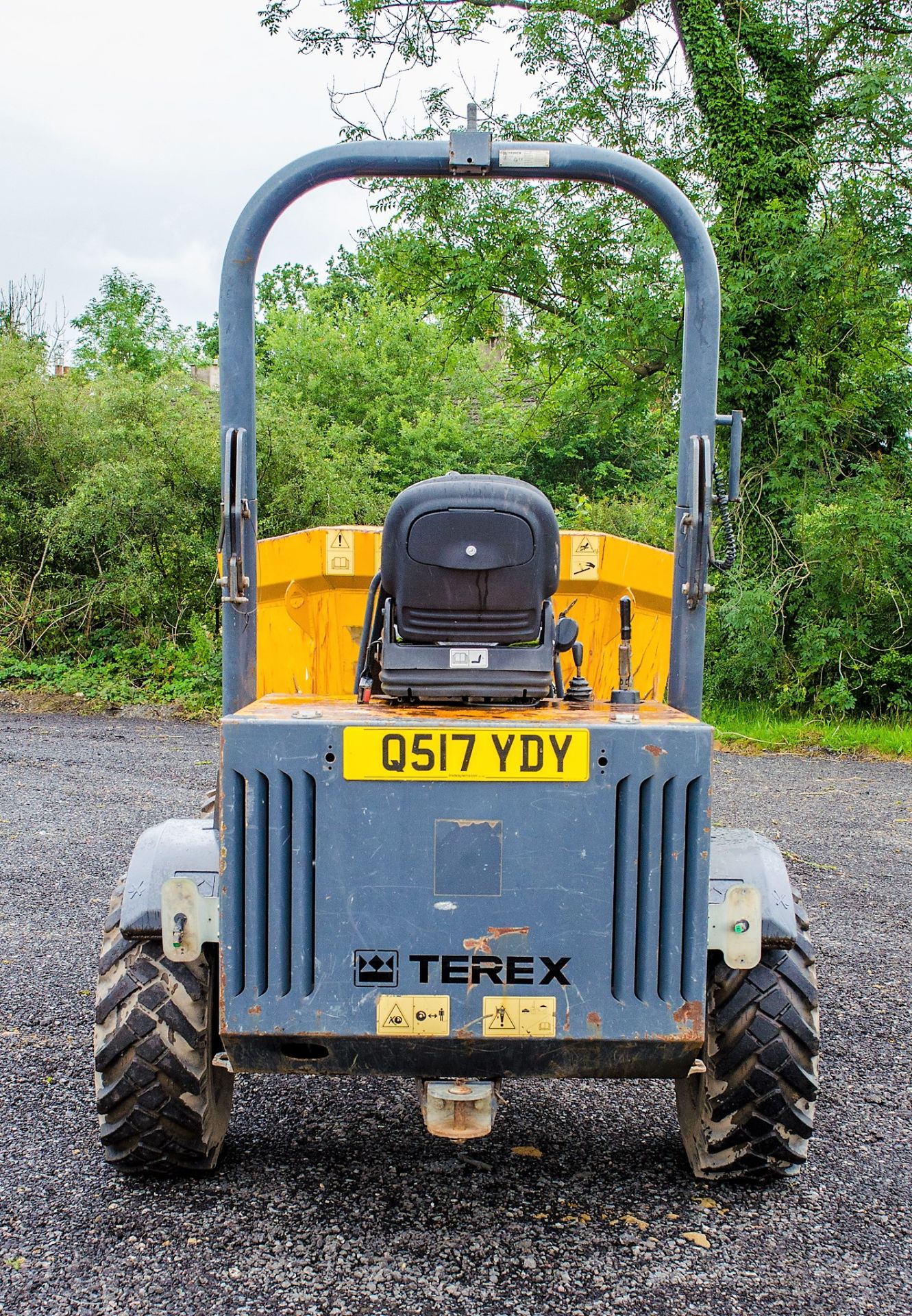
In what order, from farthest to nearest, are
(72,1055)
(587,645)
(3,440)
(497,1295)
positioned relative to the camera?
(3,440)
(587,645)
(72,1055)
(497,1295)

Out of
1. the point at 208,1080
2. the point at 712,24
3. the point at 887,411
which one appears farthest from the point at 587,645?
the point at 712,24

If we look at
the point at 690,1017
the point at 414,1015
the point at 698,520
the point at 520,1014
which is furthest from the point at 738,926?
the point at 698,520

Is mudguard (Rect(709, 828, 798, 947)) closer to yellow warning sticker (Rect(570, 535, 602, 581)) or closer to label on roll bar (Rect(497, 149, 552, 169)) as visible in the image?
yellow warning sticker (Rect(570, 535, 602, 581))

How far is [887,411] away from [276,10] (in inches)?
363

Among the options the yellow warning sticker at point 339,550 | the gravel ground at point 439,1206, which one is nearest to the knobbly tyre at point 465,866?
the gravel ground at point 439,1206

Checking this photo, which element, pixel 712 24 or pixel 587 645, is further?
pixel 712 24

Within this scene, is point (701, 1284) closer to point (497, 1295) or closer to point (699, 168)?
point (497, 1295)

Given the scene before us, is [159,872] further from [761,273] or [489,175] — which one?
[761,273]

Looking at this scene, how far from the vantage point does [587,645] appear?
15.4 ft

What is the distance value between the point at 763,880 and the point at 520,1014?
76 centimetres

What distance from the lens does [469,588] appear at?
2.88 metres

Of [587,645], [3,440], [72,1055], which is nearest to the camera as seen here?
[72,1055]

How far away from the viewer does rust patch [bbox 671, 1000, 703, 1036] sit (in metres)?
2.75

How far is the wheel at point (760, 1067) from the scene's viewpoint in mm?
3035
